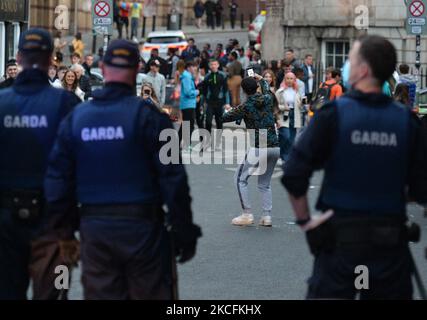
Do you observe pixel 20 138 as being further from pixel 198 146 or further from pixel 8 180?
pixel 198 146

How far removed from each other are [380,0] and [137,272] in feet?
101

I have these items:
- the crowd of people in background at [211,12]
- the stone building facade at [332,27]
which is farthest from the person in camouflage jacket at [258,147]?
the crowd of people in background at [211,12]

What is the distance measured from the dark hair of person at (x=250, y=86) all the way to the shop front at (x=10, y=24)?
402 inches

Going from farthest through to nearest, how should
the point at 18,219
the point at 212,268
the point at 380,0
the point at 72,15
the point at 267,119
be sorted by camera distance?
the point at 72,15
the point at 380,0
the point at 267,119
the point at 212,268
the point at 18,219

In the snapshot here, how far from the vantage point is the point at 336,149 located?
20.2 feet

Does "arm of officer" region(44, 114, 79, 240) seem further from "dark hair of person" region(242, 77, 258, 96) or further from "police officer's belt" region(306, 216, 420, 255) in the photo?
"dark hair of person" region(242, 77, 258, 96)

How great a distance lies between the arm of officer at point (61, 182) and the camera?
6.43 m

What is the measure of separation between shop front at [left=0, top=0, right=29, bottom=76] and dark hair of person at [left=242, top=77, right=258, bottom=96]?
10214mm

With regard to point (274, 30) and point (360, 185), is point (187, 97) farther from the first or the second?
point (360, 185)

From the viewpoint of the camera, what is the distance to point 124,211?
6301mm

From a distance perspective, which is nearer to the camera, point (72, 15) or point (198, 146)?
point (198, 146)

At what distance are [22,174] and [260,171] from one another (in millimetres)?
7041

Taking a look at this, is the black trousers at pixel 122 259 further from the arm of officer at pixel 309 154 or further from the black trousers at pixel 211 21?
the black trousers at pixel 211 21
